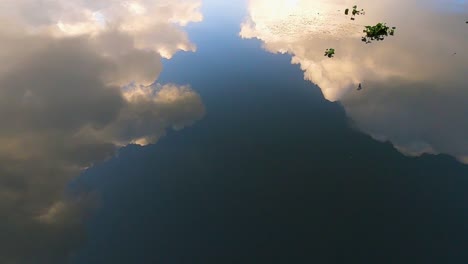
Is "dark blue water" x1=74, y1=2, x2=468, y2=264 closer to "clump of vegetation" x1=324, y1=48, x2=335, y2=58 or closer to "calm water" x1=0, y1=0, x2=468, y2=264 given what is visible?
"calm water" x1=0, y1=0, x2=468, y2=264

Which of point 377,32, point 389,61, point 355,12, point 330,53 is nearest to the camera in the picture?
point 389,61

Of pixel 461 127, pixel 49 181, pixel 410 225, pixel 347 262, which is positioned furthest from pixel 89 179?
pixel 461 127

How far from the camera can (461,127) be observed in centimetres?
1809

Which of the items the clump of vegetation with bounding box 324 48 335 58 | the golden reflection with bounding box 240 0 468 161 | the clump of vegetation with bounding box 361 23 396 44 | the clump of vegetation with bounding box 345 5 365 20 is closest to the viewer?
the golden reflection with bounding box 240 0 468 161

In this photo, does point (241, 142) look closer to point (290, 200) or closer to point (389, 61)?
point (290, 200)

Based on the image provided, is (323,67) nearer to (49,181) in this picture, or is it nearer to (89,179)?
(89,179)

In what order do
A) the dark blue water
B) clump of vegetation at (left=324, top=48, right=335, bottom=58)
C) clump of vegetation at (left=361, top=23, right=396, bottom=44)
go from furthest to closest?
clump of vegetation at (left=361, top=23, right=396, bottom=44) < clump of vegetation at (left=324, top=48, right=335, bottom=58) < the dark blue water

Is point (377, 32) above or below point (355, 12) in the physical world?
below

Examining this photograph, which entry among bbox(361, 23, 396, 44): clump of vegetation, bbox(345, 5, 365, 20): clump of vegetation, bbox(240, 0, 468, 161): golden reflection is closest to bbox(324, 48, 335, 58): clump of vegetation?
bbox(240, 0, 468, 161): golden reflection

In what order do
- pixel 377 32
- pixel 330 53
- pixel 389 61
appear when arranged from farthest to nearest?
pixel 377 32 < pixel 330 53 < pixel 389 61

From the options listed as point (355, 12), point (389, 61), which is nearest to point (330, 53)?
point (389, 61)

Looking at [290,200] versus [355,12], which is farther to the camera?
[355,12]

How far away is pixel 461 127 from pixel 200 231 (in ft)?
49.5

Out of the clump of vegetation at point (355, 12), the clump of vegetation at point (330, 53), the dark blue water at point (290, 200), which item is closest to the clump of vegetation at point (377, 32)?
the clump of vegetation at point (355, 12)
